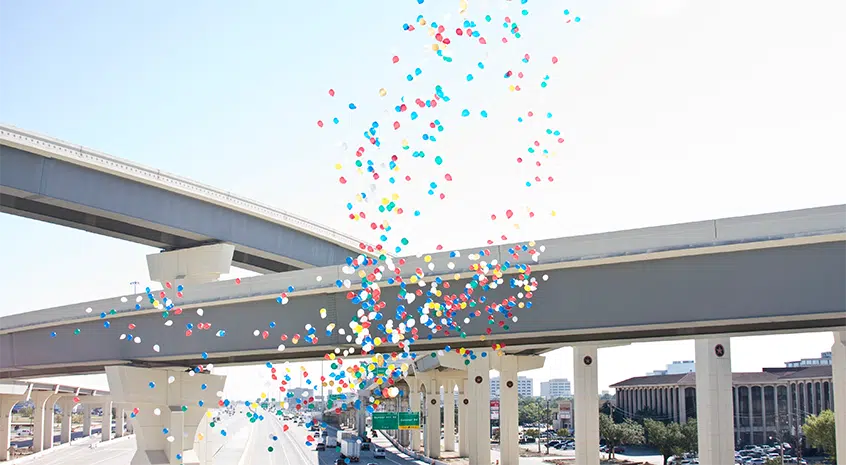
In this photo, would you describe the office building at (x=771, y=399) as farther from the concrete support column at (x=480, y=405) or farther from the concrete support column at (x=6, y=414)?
the concrete support column at (x=6, y=414)

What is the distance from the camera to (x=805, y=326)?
878 inches

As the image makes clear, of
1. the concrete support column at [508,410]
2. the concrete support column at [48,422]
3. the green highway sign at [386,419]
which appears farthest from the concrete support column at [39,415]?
the concrete support column at [508,410]

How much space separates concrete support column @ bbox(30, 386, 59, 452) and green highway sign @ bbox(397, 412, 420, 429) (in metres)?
44.1

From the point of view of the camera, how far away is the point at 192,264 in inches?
1318

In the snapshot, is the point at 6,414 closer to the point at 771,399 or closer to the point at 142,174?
the point at 142,174

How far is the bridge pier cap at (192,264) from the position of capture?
33.1m

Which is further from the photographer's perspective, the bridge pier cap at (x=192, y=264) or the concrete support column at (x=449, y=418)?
the concrete support column at (x=449, y=418)

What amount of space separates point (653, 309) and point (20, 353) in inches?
1033

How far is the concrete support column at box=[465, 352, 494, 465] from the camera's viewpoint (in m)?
59.4

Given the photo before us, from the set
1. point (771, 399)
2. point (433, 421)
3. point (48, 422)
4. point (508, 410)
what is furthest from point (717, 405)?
point (48, 422)

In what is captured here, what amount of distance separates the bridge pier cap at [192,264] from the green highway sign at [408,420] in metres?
48.4

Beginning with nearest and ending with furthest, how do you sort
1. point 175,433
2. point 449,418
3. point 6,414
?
point 175,433 → point 6,414 → point 449,418

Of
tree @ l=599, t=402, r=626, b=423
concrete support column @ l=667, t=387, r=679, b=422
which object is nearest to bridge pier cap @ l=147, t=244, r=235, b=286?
concrete support column @ l=667, t=387, r=679, b=422

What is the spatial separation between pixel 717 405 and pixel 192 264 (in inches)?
779
